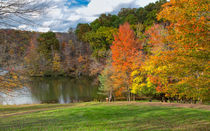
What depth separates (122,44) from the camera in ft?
80.9

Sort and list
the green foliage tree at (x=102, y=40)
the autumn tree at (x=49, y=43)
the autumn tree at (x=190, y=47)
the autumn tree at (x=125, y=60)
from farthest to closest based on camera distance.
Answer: the autumn tree at (x=49, y=43) < the green foliage tree at (x=102, y=40) < the autumn tree at (x=125, y=60) < the autumn tree at (x=190, y=47)

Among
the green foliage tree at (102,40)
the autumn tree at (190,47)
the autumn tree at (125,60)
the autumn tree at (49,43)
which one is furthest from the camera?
the autumn tree at (49,43)

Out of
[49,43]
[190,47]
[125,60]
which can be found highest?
[49,43]

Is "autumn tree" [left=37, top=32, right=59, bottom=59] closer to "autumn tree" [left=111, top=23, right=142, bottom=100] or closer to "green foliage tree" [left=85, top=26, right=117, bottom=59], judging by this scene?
"green foliage tree" [left=85, top=26, right=117, bottom=59]

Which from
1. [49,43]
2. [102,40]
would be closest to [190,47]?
[102,40]

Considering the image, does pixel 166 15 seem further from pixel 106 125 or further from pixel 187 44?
pixel 106 125

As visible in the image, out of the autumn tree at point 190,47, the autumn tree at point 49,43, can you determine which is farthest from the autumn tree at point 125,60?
the autumn tree at point 49,43

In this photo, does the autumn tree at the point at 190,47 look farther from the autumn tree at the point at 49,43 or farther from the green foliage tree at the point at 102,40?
the autumn tree at the point at 49,43

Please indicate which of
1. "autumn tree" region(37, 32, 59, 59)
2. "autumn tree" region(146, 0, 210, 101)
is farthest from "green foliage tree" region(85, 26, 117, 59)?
"autumn tree" region(146, 0, 210, 101)

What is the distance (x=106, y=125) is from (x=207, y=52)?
515 centimetres

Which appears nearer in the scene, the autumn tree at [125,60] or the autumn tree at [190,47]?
the autumn tree at [190,47]

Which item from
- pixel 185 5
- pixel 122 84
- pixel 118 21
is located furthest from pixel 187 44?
pixel 118 21

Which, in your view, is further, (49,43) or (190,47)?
(49,43)

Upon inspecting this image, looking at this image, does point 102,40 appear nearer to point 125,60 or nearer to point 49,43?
point 125,60
